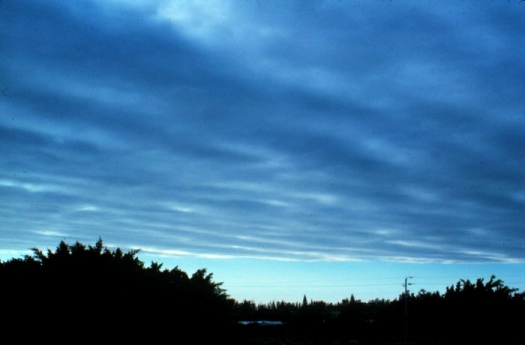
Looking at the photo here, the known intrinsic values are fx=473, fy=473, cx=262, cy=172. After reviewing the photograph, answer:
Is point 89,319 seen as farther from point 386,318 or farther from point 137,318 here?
point 386,318

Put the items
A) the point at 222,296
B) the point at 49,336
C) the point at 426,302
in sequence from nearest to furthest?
the point at 49,336
the point at 222,296
the point at 426,302

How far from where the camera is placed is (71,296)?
16.7 meters

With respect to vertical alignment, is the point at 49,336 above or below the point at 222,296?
below

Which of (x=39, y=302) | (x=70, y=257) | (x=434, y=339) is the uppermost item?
(x=70, y=257)


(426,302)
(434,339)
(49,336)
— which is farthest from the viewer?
(426,302)

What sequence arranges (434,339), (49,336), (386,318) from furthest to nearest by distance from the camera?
1. (386,318)
2. (434,339)
3. (49,336)

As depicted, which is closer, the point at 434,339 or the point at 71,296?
the point at 71,296

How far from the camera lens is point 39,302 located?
1645 centimetres

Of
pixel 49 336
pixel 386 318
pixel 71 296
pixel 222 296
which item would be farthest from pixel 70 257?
pixel 386 318

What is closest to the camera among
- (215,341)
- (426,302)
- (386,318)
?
(215,341)

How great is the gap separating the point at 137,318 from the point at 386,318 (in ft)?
159

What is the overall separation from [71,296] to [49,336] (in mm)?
1471

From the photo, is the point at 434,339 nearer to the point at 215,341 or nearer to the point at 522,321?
the point at 522,321

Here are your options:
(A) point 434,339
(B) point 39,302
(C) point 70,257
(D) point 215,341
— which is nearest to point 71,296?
(B) point 39,302
